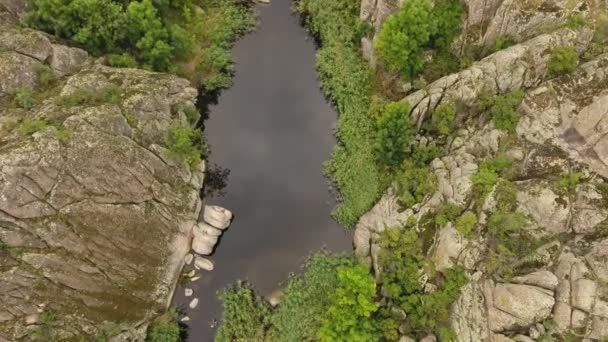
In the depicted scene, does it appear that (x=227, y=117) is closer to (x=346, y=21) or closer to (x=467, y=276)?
(x=346, y=21)

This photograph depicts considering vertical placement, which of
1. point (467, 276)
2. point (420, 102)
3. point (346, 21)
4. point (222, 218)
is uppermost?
point (346, 21)

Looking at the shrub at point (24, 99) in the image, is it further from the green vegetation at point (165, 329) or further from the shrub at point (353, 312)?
the shrub at point (353, 312)

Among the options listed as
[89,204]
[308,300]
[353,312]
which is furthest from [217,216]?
[353,312]

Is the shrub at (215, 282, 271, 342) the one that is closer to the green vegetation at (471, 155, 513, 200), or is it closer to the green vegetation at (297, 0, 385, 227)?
the green vegetation at (297, 0, 385, 227)

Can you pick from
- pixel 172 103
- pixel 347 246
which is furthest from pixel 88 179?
pixel 347 246

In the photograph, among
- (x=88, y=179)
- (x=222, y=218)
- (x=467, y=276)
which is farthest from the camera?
(x=222, y=218)

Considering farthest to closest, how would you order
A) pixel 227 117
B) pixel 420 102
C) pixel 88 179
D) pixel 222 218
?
1. pixel 227 117
2. pixel 222 218
3. pixel 420 102
4. pixel 88 179

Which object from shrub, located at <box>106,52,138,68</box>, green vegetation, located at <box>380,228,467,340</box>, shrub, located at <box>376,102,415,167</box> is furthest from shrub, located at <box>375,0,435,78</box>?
shrub, located at <box>106,52,138,68</box>
